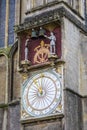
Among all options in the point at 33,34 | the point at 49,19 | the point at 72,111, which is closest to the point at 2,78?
the point at 33,34

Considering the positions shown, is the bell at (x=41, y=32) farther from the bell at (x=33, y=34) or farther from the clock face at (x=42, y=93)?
the clock face at (x=42, y=93)

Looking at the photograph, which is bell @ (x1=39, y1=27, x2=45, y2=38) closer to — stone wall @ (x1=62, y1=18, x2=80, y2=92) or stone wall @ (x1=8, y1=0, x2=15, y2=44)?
stone wall @ (x1=62, y1=18, x2=80, y2=92)

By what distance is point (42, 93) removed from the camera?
18.5m

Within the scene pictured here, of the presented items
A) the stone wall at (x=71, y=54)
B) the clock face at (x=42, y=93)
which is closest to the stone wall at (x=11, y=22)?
the stone wall at (x=71, y=54)

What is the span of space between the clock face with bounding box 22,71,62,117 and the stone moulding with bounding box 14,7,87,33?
161cm

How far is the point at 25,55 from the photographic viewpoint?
63.0 feet

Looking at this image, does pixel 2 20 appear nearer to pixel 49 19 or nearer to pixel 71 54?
pixel 49 19

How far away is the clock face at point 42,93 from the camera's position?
1817 cm

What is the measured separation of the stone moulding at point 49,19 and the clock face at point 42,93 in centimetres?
161

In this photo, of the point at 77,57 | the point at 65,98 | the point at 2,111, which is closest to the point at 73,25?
the point at 77,57

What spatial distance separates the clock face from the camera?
18.2 m

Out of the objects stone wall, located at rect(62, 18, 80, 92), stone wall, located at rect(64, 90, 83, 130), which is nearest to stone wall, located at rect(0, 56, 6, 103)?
stone wall, located at rect(62, 18, 80, 92)

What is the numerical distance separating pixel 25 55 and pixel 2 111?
2.52 meters

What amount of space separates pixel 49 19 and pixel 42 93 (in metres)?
2.29
